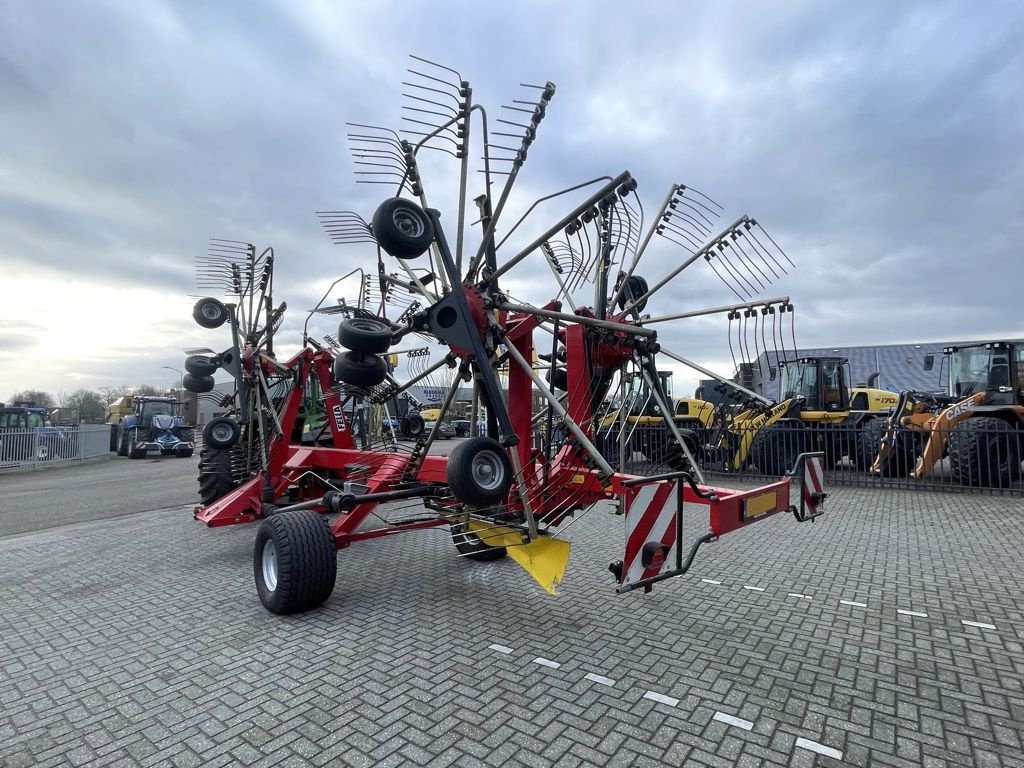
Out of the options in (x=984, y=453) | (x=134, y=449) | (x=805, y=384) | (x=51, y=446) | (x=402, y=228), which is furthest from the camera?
(x=134, y=449)

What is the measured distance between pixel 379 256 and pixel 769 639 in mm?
3876

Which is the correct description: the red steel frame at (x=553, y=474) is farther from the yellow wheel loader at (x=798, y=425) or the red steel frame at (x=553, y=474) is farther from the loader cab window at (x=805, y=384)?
the loader cab window at (x=805, y=384)

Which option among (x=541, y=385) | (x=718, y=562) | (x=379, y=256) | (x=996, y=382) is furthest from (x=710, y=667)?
(x=996, y=382)

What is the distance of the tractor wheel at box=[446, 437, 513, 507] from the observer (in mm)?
3607

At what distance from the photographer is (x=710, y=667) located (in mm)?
3410

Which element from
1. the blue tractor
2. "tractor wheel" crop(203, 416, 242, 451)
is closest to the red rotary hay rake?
"tractor wheel" crop(203, 416, 242, 451)

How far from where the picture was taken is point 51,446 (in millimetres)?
19906

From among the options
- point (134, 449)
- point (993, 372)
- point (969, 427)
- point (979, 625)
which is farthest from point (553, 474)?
point (134, 449)

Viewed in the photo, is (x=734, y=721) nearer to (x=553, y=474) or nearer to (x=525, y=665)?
(x=525, y=665)

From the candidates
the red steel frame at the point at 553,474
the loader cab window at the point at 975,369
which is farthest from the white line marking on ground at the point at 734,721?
the loader cab window at the point at 975,369

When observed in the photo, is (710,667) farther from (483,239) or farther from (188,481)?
(188,481)

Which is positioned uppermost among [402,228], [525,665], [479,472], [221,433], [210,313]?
[210,313]

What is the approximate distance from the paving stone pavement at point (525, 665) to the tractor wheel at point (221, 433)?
1.74 meters

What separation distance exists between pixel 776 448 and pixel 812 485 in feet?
28.0
